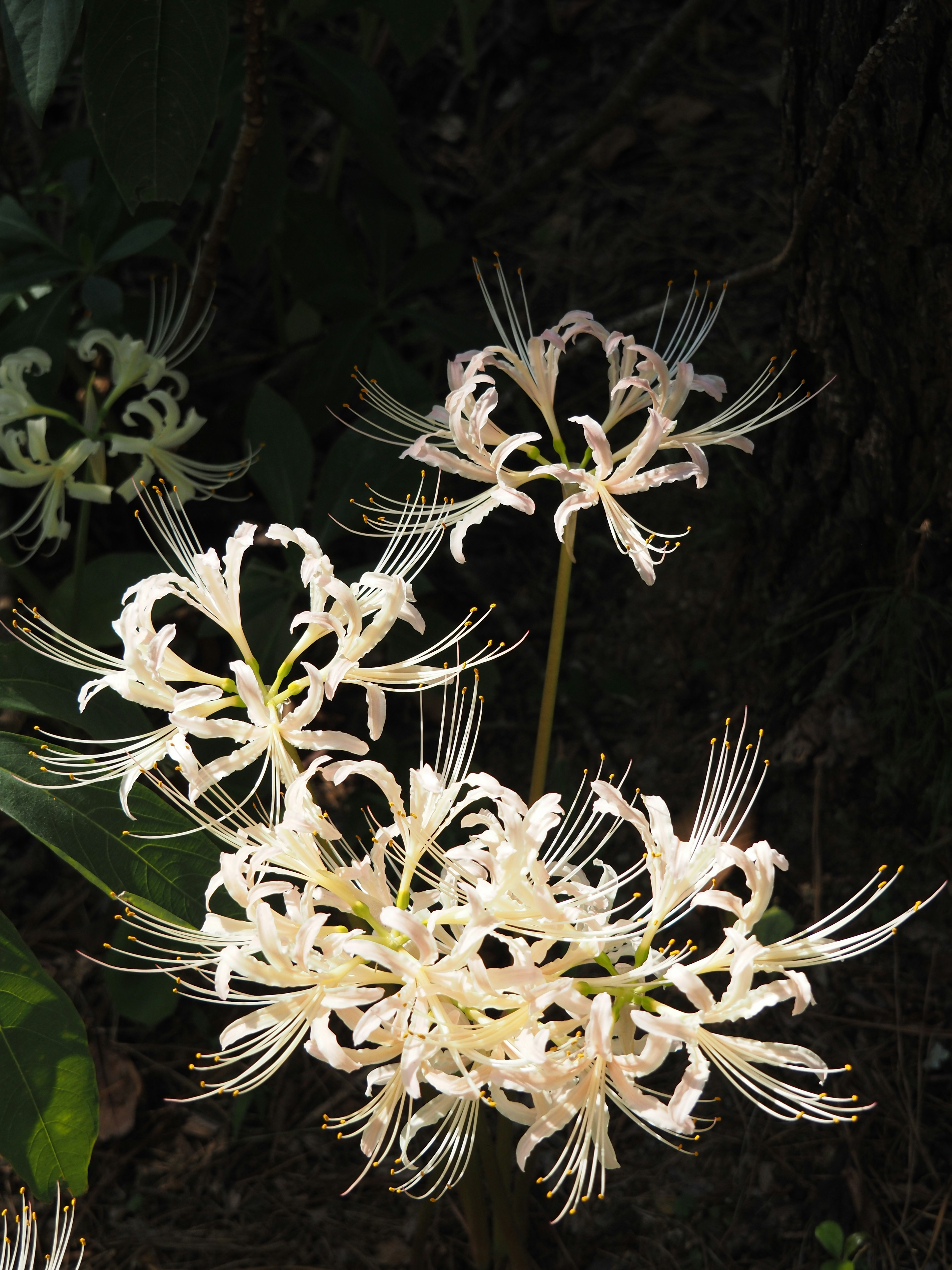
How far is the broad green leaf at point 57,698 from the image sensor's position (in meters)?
1.56

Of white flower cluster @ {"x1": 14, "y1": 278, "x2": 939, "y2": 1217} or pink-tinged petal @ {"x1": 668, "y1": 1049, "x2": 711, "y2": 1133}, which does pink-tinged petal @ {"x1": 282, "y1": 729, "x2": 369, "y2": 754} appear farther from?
pink-tinged petal @ {"x1": 668, "y1": 1049, "x2": 711, "y2": 1133}

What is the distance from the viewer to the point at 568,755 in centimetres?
248

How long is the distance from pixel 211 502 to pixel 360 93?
1.03 m

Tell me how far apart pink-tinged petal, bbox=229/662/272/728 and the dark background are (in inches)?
35.7

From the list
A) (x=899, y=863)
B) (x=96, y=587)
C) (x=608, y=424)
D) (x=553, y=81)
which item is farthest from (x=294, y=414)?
(x=553, y=81)

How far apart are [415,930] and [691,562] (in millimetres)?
1735

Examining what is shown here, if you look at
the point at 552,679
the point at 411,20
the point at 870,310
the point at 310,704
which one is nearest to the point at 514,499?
the point at 552,679

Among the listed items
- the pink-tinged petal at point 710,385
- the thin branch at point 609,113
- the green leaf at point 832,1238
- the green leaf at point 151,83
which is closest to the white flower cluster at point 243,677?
the pink-tinged petal at point 710,385

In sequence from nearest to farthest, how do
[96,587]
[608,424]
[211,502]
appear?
1. [608,424]
2. [96,587]
3. [211,502]

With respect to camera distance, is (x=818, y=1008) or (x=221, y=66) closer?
(x=221, y=66)

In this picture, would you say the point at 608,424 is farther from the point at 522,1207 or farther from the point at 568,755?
the point at 522,1207

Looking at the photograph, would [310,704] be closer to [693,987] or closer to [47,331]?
[693,987]

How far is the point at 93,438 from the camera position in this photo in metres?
2.00

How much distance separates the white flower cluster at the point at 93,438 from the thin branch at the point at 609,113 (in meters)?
1.06
